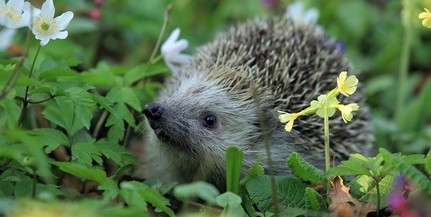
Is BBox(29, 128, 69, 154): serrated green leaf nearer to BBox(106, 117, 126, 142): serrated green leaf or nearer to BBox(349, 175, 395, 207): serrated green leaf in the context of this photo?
BBox(106, 117, 126, 142): serrated green leaf

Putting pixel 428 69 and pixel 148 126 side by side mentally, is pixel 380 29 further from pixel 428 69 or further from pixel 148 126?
pixel 148 126

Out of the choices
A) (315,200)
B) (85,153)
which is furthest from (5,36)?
(315,200)

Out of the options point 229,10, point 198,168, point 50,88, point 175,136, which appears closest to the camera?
point 50,88

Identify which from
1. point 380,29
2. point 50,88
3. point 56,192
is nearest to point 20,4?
point 50,88

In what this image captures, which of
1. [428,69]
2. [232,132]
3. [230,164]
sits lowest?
[230,164]

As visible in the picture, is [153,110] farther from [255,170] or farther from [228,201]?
[228,201]

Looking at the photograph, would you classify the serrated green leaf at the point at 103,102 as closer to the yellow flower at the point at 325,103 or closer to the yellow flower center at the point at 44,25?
the yellow flower center at the point at 44,25

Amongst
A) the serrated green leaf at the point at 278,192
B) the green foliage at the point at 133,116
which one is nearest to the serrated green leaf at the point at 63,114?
the green foliage at the point at 133,116

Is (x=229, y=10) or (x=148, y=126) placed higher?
(x=229, y=10)
